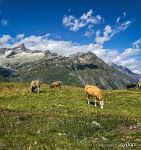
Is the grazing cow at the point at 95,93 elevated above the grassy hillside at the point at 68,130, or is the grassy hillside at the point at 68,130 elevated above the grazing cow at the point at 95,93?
the grazing cow at the point at 95,93

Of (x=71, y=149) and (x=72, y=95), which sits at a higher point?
(x=72, y=95)

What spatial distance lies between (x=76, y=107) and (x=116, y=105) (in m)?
6.45

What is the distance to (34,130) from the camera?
26.5 m

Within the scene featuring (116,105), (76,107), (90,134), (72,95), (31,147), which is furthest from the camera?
(72,95)

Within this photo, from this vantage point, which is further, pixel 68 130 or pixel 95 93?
pixel 95 93

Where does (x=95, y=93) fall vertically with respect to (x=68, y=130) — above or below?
above

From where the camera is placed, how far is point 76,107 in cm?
4612

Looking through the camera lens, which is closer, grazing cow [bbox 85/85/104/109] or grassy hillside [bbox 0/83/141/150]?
grassy hillside [bbox 0/83/141/150]

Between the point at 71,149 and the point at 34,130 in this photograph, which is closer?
the point at 71,149

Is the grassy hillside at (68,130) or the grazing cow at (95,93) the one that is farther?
the grazing cow at (95,93)

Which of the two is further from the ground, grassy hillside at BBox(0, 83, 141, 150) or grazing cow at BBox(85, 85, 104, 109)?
grazing cow at BBox(85, 85, 104, 109)

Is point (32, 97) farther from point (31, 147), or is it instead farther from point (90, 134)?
point (31, 147)

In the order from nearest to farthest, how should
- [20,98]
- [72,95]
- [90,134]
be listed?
[90,134], [20,98], [72,95]

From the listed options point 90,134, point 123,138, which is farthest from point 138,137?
point 90,134
